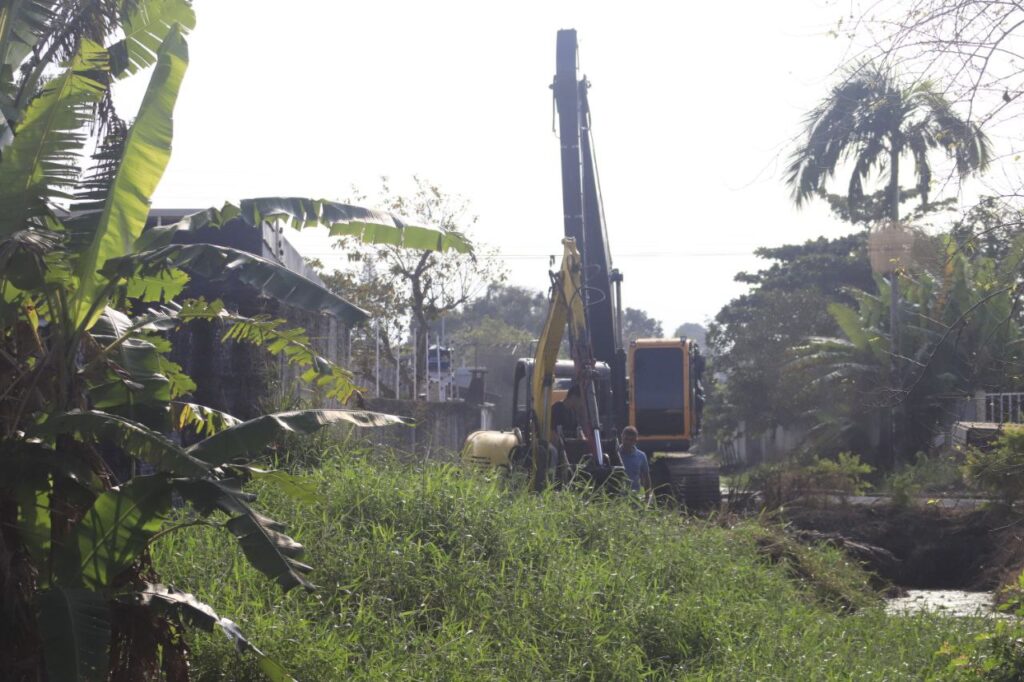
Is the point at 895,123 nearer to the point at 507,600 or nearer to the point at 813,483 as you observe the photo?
the point at 507,600

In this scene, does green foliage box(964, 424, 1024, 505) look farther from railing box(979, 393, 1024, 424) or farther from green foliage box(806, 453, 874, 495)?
railing box(979, 393, 1024, 424)

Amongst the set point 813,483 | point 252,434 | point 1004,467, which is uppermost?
point 252,434

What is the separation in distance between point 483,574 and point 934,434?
20420mm

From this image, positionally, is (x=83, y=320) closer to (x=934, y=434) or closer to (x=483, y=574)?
(x=483, y=574)

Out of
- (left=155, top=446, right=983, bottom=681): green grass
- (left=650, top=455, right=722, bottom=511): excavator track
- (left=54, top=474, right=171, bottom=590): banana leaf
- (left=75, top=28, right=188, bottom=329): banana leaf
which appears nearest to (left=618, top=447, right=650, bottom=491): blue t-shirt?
(left=650, top=455, right=722, bottom=511): excavator track

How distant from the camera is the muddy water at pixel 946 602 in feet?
37.5

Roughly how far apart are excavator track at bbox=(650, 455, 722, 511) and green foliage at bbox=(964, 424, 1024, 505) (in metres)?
3.73

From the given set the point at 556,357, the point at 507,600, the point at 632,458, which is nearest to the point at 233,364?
the point at 556,357

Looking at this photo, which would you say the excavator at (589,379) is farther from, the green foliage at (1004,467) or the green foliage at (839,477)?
the green foliage at (1004,467)

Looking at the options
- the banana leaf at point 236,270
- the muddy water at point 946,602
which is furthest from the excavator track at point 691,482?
the banana leaf at point 236,270

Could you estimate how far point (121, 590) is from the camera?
18.9ft

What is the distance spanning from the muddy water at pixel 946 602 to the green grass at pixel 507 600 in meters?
1.33

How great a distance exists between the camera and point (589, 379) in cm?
1452

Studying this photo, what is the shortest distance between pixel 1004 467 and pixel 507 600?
5.93 metres
